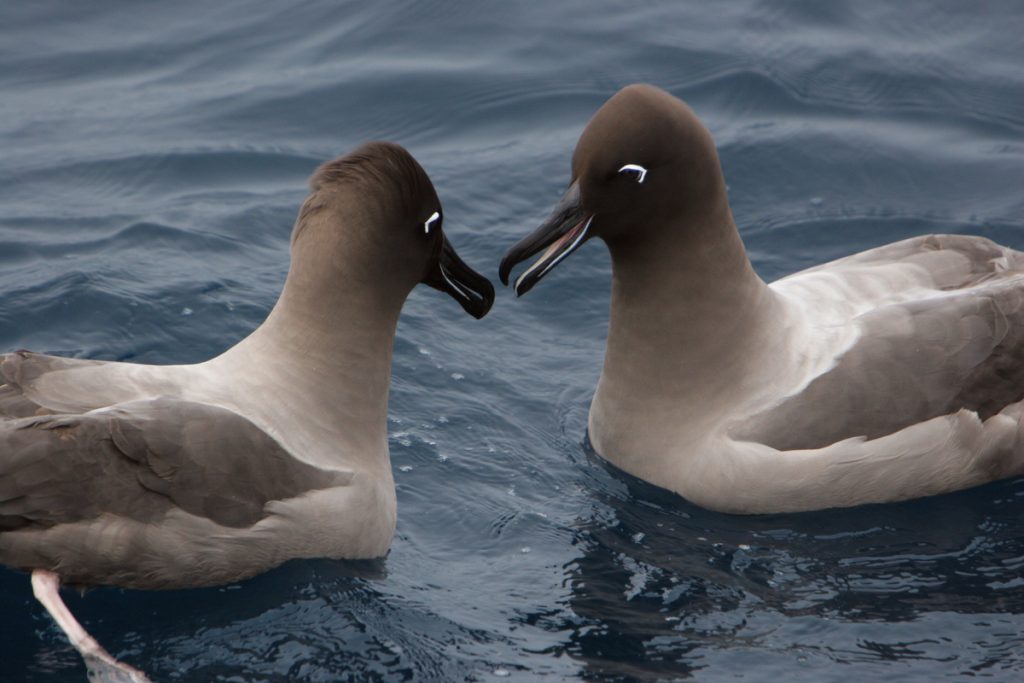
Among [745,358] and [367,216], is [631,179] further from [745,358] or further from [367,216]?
[367,216]

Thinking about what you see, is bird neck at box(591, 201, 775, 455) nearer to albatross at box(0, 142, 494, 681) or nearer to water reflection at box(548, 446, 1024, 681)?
water reflection at box(548, 446, 1024, 681)

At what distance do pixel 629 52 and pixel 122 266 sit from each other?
497cm

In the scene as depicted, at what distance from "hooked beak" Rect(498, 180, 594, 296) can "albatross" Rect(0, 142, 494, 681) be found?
220 millimetres

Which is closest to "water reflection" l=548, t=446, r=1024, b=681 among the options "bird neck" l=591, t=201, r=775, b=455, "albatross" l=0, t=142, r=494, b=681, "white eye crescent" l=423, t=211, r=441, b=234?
"bird neck" l=591, t=201, r=775, b=455

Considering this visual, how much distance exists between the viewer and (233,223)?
10219 millimetres

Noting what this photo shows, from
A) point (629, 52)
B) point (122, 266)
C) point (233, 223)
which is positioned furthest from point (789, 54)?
point (122, 266)

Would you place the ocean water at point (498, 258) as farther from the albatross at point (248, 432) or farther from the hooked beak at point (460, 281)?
the hooked beak at point (460, 281)

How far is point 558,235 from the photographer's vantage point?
23.1 feet

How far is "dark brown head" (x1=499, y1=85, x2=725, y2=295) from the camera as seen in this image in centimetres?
689

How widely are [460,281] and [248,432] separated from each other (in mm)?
1351

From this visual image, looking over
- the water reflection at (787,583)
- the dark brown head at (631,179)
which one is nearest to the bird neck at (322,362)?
the dark brown head at (631,179)

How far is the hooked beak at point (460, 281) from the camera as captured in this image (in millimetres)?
6773

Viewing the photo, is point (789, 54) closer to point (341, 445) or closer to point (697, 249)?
point (697, 249)

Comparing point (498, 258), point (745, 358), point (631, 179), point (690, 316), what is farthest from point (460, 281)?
point (498, 258)
